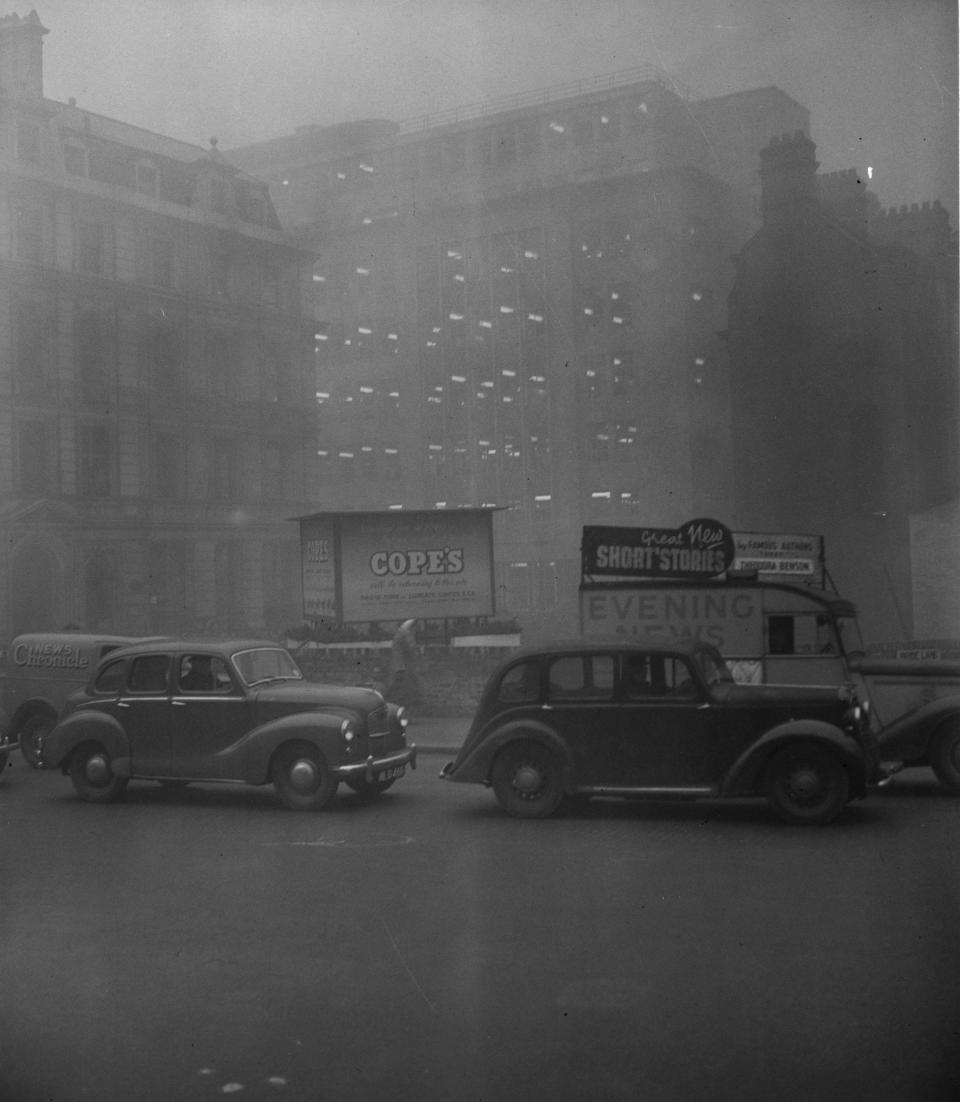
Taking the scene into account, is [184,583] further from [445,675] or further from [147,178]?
[445,675]

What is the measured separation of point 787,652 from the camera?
6.31 meters

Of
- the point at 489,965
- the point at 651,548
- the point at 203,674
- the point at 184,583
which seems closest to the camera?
the point at 489,965

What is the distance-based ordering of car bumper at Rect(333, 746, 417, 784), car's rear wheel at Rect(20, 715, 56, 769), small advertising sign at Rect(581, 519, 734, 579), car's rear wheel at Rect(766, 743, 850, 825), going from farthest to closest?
car's rear wheel at Rect(20, 715, 56, 769) < car bumper at Rect(333, 746, 417, 784) < car's rear wheel at Rect(766, 743, 850, 825) < small advertising sign at Rect(581, 519, 734, 579)

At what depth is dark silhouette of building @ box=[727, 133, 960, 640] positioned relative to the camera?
4.32 metres

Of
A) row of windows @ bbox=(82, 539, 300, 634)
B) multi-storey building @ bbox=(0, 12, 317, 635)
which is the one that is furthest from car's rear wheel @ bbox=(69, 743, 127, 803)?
multi-storey building @ bbox=(0, 12, 317, 635)

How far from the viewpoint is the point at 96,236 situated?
14.6 ft

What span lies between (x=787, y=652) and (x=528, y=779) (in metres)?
1.62

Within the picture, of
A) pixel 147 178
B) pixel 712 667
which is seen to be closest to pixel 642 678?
pixel 712 667

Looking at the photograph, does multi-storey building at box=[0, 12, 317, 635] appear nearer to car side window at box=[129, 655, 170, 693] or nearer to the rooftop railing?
the rooftop railing

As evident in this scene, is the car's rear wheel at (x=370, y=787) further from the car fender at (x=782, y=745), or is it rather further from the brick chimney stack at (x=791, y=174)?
the brick chimney stack at (x=791, y=174)

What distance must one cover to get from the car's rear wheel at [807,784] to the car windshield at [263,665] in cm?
291

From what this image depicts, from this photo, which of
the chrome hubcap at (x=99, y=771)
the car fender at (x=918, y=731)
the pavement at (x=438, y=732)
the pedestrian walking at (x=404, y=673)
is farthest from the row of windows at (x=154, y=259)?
the car fender at (x=918, y=731)

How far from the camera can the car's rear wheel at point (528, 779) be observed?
6000mm

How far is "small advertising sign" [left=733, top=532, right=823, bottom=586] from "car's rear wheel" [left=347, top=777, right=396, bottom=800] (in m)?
2.62
